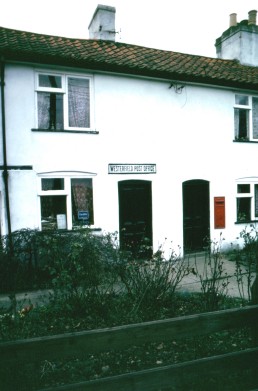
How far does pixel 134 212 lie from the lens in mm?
10156

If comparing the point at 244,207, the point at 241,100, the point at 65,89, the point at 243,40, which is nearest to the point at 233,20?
the point at 243,40

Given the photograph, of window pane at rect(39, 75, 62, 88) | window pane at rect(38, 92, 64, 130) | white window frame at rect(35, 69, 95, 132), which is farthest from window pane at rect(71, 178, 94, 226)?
window pane at rect(39, 75, 62, 88)

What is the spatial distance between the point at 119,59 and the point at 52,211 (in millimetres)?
5329

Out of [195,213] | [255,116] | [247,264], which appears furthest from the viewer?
[255,116]

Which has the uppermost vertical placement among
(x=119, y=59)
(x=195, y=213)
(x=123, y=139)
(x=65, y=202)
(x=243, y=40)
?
(x=243, y=40)

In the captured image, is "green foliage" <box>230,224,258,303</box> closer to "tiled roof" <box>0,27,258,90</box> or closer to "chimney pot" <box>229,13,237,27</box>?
"tiled roof" <box>0,27,258,90</box>

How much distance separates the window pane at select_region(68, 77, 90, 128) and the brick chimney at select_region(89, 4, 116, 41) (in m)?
3.54

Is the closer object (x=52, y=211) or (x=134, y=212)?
(x=52, y=211)

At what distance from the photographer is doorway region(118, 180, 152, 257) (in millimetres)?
9938

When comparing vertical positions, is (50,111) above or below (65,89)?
below

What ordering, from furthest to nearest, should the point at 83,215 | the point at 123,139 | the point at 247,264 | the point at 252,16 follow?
the point at 252,16 → the point at 123,139 → the point at 83,215 → the point at 247,264

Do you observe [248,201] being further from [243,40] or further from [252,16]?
[252,16]

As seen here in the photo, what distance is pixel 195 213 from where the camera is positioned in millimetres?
11133

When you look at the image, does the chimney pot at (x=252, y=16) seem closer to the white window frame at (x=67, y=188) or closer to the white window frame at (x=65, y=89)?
the white window frame at (x=65, y=89)
